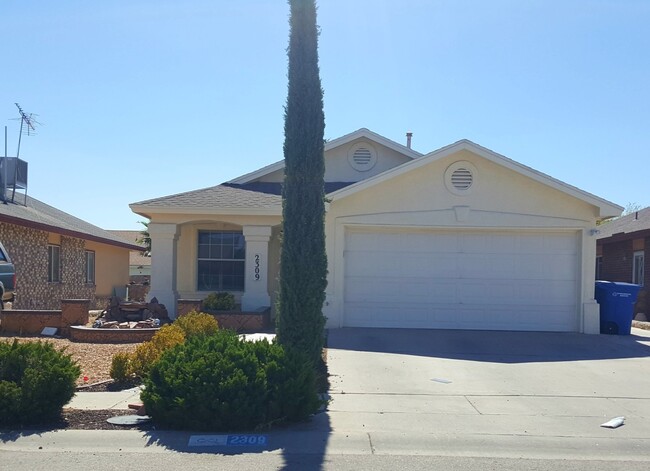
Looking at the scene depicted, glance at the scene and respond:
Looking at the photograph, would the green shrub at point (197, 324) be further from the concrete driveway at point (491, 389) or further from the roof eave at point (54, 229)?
the roof eave at point (54, 229)

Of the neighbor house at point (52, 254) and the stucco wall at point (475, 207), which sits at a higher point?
the stucco wall at point (475, 207)

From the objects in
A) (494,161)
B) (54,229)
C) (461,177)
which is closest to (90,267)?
(54,229)

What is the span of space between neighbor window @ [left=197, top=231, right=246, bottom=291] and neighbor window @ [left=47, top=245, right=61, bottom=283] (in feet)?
23.1

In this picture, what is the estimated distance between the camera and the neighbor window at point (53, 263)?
75.2 feet

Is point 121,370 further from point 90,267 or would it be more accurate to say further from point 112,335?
point 90,267

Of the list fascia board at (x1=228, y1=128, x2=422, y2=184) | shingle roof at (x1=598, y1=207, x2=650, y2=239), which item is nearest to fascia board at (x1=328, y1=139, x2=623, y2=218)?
fascia board at (x1=228, y1=128, x2=422, y2=184)

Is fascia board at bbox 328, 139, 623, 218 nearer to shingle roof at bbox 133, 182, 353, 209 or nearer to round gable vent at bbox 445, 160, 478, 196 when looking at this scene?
round gable vent at bbox 445, 160, 478, 196

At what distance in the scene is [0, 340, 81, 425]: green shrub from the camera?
7852 mm

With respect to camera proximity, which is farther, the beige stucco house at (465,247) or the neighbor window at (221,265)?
the neighbor window at (221,265)

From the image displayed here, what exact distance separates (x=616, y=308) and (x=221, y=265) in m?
9.79

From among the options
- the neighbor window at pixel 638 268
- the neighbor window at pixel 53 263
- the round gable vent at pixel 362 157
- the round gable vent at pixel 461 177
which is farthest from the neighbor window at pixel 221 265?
the neighbor window at pixel 638 268

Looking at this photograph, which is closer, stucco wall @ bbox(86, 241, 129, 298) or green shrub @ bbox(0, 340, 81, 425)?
green shrub @ bbox(0, 340, 81, 425)

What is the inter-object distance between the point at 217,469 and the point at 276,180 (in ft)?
45.7

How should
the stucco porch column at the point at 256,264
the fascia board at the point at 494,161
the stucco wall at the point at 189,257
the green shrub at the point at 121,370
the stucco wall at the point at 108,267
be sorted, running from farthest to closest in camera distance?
the stucco wall at the point at 108,267
the stucco wall at the point at 189,257
the stucco porch column at the point at 256,264
the fascia board at the point at 494,161
the green shrub at the point at 121,370
